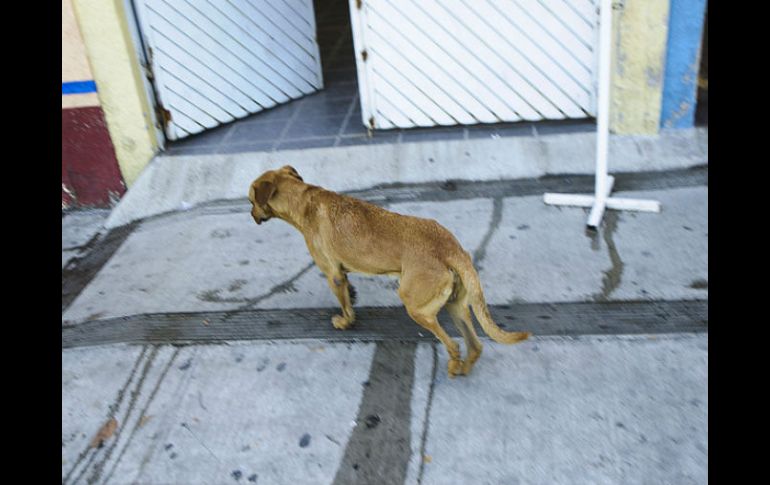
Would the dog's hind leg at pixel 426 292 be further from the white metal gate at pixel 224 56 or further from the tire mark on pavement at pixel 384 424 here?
the white metal gate at pixel 224 56

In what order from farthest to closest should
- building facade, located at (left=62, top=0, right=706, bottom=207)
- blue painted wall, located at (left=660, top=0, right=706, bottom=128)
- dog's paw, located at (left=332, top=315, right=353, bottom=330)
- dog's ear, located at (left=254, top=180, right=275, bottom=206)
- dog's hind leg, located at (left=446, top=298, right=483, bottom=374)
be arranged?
1. building facade, located at (left=62, top=0, right=706, bottom=207)
2. blue painted wall, located at (left=660, top=0, right=706, bottom=128)
3. dog's paw, located at (left=332, top=315, right=353, bottom=330)
4. dog's ear, located at (left=254, top=180, right=275, bottom=206)
5. dog's hind leg, located at (left=446, top=298, right=483, bottom=374)

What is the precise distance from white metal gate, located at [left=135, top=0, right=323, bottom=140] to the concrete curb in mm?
689

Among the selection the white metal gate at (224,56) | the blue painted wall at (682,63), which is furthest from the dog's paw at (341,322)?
the blue painted wall at (682,63)

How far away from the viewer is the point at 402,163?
6.31 meters

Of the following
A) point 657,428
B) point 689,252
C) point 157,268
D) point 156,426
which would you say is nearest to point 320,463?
point 156,426

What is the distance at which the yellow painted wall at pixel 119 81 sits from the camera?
20.3 ft

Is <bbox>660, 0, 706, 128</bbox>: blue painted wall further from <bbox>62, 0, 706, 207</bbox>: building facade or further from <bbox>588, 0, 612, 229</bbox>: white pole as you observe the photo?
<bbox>588, 0, 612, 229</bbox>: white pole

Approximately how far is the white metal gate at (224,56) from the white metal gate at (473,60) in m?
1.37

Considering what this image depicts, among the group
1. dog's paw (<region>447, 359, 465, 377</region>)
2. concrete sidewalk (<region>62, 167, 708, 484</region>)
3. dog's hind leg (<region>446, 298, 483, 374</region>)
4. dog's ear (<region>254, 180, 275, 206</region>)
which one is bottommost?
concrete sidewalk (<region>62, 167, 708, 484</region>)

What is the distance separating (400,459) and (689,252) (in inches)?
104

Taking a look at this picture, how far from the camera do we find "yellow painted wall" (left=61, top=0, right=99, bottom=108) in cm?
620

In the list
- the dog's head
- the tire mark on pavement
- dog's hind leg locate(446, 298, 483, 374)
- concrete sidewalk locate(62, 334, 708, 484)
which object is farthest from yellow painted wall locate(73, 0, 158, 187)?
dog's hind leg locate(446, 298, 483, 374)

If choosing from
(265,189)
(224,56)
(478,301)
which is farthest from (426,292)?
(224,56)

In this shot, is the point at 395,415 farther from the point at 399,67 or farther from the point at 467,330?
the point at 399,67
